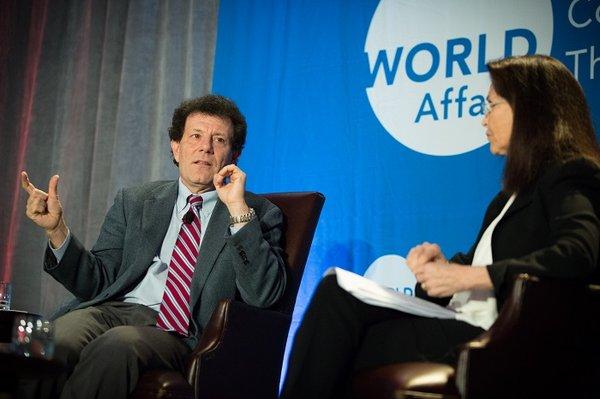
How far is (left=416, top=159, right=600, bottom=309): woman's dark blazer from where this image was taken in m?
2.06

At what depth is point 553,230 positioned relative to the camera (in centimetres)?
217

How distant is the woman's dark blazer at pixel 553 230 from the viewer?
206 centimetres

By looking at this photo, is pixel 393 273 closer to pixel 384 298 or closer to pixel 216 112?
pixel 216 112

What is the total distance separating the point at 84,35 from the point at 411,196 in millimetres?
2439

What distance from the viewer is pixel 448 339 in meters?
2.26

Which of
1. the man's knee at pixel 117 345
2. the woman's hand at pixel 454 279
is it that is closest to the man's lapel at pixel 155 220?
the man's knee at pixel 117 345

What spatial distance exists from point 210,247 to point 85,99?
2.15 meters

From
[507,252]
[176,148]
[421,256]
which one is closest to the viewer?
[507,252]

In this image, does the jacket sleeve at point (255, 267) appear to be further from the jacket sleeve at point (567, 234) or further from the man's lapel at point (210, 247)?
the jacket sleeve at point (567, 234)

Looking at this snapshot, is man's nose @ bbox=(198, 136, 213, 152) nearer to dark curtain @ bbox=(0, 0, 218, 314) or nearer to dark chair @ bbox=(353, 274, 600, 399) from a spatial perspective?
dark curtain @ bbox=(0, 0, 218, 314)

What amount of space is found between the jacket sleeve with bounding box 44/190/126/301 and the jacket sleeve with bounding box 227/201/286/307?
593 millimetres

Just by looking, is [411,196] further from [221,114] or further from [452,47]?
[221,114]

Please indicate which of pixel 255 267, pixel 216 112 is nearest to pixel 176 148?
pixel 216 112

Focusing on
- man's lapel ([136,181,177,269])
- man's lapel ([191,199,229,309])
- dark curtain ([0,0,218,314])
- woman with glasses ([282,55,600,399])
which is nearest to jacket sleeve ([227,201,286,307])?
man's lapel ([191,199,229,309])
